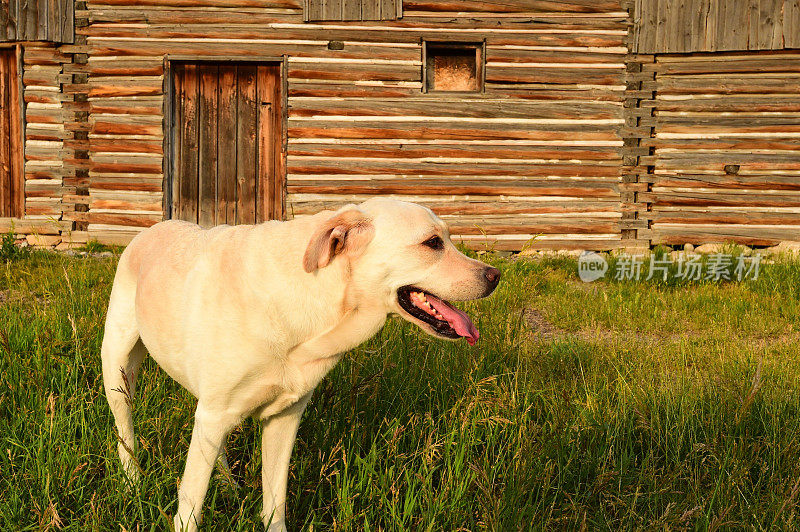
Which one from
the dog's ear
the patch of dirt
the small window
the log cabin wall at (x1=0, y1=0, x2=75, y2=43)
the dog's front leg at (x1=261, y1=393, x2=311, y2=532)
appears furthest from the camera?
the small window

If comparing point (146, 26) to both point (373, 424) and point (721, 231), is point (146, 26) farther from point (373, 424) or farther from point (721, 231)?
point (721, 231)

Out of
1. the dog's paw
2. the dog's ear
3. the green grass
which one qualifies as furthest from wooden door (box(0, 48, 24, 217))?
the dog's ear

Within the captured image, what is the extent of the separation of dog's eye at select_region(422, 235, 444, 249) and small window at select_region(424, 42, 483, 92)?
766 cm

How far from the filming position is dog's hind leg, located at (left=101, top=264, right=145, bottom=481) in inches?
97.5

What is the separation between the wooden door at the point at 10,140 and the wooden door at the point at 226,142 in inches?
96.1

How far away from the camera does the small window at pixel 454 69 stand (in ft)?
30.6

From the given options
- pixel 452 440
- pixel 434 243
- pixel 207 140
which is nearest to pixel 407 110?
pixel 207 140

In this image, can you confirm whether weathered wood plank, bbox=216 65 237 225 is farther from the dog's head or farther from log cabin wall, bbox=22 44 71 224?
the dog's head

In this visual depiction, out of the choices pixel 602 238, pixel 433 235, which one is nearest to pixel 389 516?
pixel 433 235

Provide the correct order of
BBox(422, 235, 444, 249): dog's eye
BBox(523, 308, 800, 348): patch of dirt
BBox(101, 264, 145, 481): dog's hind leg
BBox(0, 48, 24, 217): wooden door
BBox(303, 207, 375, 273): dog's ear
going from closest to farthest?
Answer: BBox(303, 207, 375, 273): dog's ear
BBox(422, 235, 444, 249): dog's eye
BBox(101, 264, 145, 481): dog's hind leg
BBox(523, 308, 800, 348): patch of dirt
BBox(0, 48, 24, 217): wooden door

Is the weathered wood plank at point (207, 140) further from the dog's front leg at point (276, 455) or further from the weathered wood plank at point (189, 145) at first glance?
the dog's front leg at point (276, 455)

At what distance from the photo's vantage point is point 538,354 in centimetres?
404

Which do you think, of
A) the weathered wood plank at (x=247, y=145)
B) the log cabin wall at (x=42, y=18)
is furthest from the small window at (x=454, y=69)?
the log cabin wall at (x=42, y=18)

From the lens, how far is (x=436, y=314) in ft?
6.86
